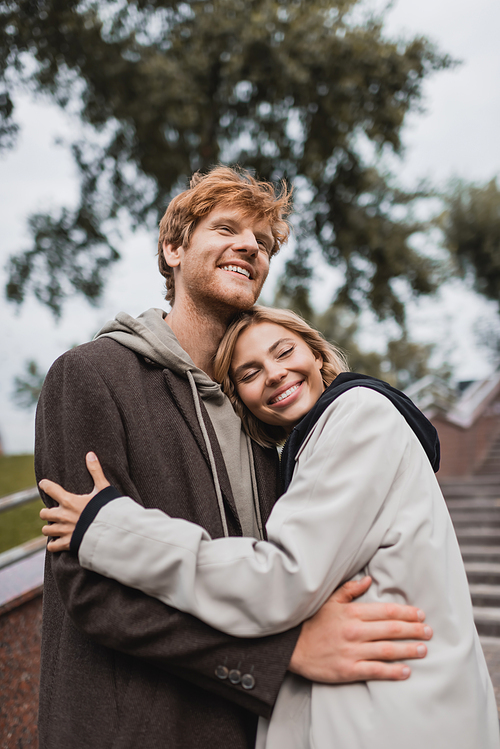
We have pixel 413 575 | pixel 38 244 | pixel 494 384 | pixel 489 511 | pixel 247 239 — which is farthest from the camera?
pixel 494 384

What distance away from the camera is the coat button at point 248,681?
4.67 ft

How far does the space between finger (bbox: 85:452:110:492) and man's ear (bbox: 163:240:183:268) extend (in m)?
1.21

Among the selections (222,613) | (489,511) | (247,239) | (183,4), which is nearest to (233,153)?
(183,4)

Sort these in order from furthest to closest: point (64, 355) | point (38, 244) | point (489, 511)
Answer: point (38, 244) < point (489, 511) < point (64, 355)

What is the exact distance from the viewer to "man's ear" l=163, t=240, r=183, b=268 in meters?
2.48

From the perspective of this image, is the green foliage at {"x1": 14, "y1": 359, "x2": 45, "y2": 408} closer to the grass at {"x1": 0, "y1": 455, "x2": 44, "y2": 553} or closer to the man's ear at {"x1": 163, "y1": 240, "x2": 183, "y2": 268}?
the grass at {"x1": 0, "y1": 455, "x2": 44, "y2": 553}

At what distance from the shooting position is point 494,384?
1342 centimetres

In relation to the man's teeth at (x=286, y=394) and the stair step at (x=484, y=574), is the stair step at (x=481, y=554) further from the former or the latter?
the man's teeth at (x=286, y=394)

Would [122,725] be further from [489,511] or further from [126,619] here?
[489,511]

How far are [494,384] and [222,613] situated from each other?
44.9ft

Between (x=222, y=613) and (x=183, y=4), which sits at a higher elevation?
(x=183, y=4)

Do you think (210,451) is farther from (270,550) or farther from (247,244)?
(247,244)

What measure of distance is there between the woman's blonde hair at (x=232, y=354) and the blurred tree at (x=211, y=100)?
6.06m

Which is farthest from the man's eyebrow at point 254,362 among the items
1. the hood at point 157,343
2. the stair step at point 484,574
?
the stair step at point 484,574
